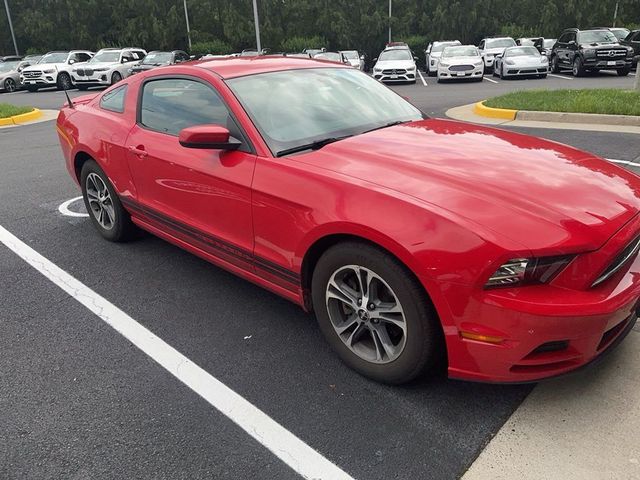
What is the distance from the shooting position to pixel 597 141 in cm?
789

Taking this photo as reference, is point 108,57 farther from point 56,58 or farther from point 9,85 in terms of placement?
point 9,85

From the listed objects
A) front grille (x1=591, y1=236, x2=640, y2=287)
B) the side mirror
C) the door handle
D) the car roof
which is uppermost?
the car roof

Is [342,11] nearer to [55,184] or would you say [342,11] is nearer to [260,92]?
[55,184]

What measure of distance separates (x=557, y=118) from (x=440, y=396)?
27.8 feet

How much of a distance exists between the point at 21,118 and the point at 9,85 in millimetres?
12995

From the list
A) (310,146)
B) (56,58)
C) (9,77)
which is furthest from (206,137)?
(9,77)

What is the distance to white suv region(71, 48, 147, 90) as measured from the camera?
22.0 meters

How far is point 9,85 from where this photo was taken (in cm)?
2455

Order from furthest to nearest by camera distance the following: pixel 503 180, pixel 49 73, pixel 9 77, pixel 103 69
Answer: pixel 9 77, pixel 49 73, pixel 103 69, pixel 503 180

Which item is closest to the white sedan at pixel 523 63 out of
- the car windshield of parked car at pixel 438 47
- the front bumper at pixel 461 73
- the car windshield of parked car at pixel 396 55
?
the front bumper at pixel 461 73

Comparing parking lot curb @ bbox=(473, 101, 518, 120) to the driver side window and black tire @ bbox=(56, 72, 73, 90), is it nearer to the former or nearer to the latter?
the driver side window

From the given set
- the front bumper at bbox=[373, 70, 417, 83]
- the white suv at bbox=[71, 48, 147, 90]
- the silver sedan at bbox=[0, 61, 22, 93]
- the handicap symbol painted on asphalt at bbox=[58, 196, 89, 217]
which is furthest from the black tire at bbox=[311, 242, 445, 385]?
the silver sedan at bbox=[0, 61, 22, 93]

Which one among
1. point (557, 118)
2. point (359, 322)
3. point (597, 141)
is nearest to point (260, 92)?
point (359, 322)

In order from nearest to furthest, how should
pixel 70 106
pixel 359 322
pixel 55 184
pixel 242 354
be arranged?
pixel 359 322, pixel 242 354, pixel 70 106, pixel 55 184
